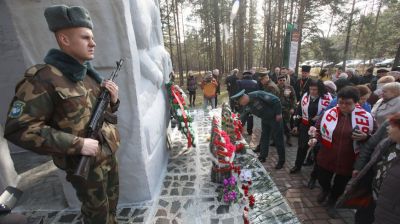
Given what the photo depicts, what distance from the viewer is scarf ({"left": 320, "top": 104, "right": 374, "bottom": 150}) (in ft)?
9.75

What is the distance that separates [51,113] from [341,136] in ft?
11.0

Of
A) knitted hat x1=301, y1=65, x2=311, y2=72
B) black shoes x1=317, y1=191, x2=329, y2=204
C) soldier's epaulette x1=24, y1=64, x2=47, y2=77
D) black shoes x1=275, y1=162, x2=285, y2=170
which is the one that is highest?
soldier's epaulette x1=24, y1=64, x2=47, y2=77

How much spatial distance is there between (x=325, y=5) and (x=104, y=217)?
826 inches

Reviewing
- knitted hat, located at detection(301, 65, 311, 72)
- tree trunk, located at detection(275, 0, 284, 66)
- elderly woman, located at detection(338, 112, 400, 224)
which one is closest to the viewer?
elderly woman, located at detection(338, 112, 400, 224)

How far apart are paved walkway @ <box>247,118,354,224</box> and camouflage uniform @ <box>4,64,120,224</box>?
276cm

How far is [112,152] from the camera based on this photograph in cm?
218

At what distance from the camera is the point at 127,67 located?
303 cm

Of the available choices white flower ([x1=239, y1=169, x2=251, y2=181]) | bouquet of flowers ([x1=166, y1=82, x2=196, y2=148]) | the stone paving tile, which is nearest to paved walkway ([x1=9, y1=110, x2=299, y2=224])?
the stone paving tile

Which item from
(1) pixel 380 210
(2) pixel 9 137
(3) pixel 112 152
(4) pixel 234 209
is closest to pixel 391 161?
(1) pixel 380 210

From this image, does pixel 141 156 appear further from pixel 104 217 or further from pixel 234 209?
pixel 234 209

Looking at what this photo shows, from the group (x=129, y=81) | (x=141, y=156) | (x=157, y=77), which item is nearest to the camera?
(x=129, y=81)

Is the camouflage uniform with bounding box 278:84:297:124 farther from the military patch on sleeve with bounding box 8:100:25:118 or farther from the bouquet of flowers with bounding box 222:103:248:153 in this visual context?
the military patch on sleeve with bounding box 8:100:25:118

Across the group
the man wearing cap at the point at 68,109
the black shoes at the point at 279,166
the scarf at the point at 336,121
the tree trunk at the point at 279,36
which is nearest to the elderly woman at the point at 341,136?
the scarf at the point at 336,121

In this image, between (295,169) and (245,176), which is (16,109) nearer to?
(245,176)
